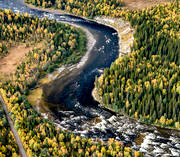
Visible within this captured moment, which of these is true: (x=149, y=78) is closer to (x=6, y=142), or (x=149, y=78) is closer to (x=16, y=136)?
(x=16, y=136)

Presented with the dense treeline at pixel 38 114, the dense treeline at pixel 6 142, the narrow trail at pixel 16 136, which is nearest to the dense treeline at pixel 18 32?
the dense treeline at pixel 38 114

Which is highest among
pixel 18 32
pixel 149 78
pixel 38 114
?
pixel 18 32

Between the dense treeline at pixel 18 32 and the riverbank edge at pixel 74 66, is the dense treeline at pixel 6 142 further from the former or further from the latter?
the dense treeline at pixel 18 32

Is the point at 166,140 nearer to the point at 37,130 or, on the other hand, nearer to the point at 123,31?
the point at 37,130

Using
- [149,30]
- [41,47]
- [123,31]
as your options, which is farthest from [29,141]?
[123,31]

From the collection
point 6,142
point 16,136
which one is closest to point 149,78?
point 16,136
